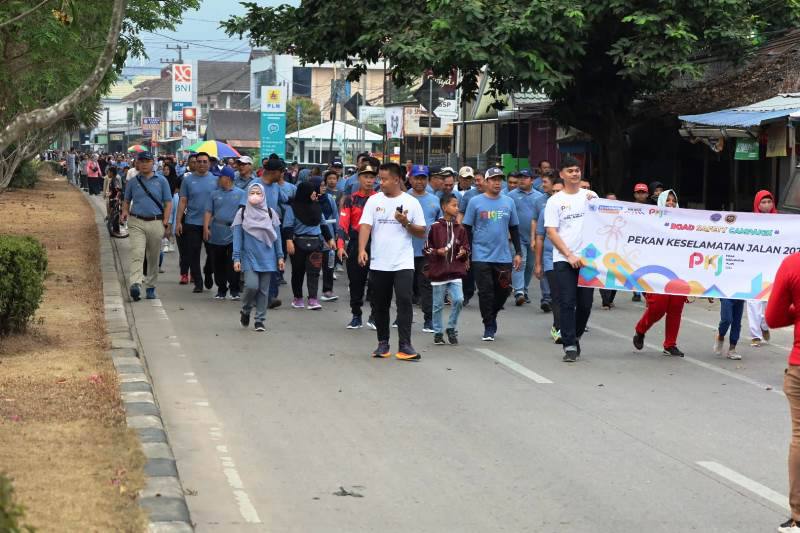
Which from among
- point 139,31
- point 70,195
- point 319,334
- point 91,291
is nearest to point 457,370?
point 319,334

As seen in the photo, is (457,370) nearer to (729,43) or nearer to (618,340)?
(618,340)

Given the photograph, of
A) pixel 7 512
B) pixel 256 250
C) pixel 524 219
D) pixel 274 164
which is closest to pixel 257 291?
pixel 256 250

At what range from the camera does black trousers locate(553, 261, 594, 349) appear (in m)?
12.4

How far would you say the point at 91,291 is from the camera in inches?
679

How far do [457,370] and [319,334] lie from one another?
2.82 m

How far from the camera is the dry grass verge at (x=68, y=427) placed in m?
6.43

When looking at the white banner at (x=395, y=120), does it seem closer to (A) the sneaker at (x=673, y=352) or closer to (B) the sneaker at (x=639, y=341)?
(B) the sneaker at (x=639, y=341)

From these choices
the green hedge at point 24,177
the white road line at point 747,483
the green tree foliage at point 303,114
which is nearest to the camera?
the white road line at point 747,483

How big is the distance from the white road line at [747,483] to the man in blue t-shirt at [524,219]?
8.90m

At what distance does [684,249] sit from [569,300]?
5.78ft

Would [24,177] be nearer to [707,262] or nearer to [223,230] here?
[223,230]

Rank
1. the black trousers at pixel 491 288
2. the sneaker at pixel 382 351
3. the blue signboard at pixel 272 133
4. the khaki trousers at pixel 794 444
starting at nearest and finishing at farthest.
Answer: the khaki trousers at pixel 794 444, the sneaker at pixel 382 351, the black trousers at pixel 491 288, the blue signboard at pixel 272 133

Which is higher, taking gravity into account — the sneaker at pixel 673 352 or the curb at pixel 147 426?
the curb at pixel 147 426

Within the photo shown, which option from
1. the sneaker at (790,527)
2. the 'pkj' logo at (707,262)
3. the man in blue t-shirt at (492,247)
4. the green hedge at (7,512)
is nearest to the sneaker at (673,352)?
the 'pkj' logo at (707,262)
